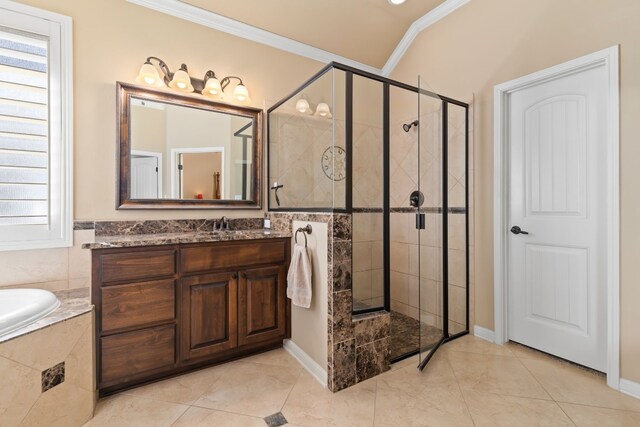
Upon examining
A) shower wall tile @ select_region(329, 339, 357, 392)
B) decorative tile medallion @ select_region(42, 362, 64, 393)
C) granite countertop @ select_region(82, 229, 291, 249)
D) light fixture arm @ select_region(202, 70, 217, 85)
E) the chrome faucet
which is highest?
light fixture arm @ select_region(202, 70, 217, 85)

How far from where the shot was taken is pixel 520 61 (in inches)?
87.8

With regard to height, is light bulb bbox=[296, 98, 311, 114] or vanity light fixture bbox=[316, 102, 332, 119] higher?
light bulb bbox=[296, 98, 311, 114]

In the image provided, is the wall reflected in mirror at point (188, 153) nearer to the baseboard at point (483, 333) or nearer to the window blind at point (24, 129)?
the window blind at point (24, 129)

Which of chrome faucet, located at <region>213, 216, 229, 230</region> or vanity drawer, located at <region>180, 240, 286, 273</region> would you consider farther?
chrome faucet, located at <region>213, 216, 229, 230</region>

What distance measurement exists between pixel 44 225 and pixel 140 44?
145cm

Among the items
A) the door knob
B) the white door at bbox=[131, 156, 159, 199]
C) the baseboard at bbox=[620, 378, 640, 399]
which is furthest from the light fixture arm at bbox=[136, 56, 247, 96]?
the baseboard at bbox=[620, 378, 640, 399]

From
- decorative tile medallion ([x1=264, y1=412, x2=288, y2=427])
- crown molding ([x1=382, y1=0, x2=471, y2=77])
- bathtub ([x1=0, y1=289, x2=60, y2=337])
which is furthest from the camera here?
crown molding ([x1=382, y1=0, x2=471, y2=77])

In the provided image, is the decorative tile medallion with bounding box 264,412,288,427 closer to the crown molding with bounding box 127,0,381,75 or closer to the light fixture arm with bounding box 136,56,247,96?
the light fixture arm with bounding box 136,56,247,96

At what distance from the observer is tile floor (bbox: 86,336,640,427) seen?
154cm

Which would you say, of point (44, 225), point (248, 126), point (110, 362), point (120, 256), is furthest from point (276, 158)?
point (110, 362)

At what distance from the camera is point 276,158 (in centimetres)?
278

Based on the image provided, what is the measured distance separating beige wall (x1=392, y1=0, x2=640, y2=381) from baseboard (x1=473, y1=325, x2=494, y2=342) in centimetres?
9

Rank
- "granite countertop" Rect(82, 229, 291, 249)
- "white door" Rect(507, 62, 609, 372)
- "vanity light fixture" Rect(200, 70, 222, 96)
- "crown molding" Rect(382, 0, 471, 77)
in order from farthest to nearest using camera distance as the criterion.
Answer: "crown molding" Rect(382, 0, 471, 77) → "vanity light fixture" Rect(200, 70, 222, 96) → "white door" Rect(507, 62, 609, 372) → "granite countertop" Rect(82, 229, 291, 249)

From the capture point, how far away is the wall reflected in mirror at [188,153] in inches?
88.7
